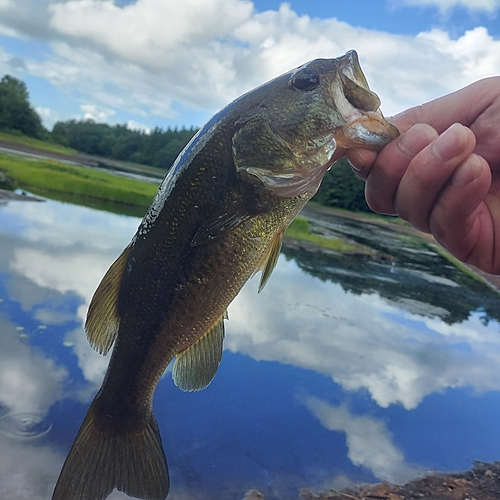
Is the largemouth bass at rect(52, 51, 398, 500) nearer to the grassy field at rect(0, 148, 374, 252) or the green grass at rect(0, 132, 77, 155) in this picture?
the grassy field at rect(0, 148, 374, 252)

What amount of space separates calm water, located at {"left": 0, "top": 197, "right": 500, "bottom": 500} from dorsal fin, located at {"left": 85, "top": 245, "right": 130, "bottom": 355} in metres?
2.80

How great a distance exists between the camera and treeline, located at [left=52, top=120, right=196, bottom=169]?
9512 cm

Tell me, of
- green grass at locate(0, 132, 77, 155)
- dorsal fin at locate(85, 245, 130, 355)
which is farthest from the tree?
dorsal fin at locate(85, 245, 130, 355)

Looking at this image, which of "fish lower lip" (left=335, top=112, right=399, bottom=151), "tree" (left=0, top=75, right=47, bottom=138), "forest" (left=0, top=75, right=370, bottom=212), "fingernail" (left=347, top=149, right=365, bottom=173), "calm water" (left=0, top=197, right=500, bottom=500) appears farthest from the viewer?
"tree" (left=0, top=75, right=47, bottom=138)

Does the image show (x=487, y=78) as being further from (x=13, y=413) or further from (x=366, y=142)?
(x=13, y=413)

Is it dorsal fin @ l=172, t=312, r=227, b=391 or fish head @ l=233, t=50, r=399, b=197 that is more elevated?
fish head @ l=233, t=50, r=399, b=197

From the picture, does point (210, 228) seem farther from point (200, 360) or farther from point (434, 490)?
point (434, 490)

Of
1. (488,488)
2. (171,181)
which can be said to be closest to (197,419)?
(488,488)

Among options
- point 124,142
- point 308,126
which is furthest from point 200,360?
point 124,142

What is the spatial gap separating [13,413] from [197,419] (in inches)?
79.5

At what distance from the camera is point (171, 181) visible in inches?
83.0

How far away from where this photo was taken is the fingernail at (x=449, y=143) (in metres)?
2.01

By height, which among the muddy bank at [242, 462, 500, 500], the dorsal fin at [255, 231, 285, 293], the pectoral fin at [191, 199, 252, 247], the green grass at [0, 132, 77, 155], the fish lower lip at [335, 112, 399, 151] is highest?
the green grass at [0, 132, 77, 155]

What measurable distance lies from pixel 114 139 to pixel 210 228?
107m
